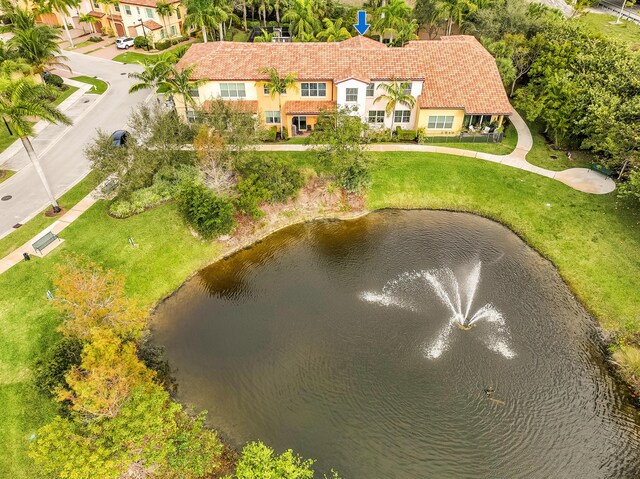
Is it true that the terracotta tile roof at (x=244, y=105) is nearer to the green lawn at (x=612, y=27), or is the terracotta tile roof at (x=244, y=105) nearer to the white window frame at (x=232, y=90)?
the white window frame at (x=232, y=90)

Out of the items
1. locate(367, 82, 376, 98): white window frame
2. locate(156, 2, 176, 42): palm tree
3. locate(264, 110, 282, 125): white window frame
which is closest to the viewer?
locate(367, 82, 376, 98): white window frame

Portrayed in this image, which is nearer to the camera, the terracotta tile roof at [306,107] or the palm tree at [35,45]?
the terracotta tile roof at [306,107]

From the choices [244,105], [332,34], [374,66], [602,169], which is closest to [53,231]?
[244,105]

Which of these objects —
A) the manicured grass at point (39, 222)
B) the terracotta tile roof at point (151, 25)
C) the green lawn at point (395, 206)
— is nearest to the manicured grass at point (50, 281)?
the green lawn at point (395, 206)

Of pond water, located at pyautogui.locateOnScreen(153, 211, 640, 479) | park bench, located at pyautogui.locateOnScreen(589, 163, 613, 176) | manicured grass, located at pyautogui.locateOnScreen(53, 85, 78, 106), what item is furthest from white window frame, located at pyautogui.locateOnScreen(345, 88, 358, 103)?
manicured grass, located at pyautogui.locateOnScreen(53, 85, 78, 106)

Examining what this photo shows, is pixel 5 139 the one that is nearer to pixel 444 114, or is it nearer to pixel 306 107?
pixel 306 107

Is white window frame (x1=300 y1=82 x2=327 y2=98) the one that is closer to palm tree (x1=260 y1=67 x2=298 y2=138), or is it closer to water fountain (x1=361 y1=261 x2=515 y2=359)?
palm tree (x1=260 y1=67 x2=298 y2=138)
